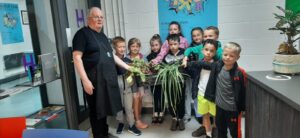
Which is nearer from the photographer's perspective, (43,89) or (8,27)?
(8,27)

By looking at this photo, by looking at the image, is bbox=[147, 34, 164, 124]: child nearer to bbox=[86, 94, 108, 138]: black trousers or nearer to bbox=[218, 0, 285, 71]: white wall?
bbox=[86, 94, 108, 138]: black trousers

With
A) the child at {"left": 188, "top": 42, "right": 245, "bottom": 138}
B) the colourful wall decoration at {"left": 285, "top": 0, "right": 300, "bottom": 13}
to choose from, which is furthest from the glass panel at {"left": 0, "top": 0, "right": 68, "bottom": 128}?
the colourful wall decoration at {"left": 285, "top": 0, "right": 300, "bottom": 13}

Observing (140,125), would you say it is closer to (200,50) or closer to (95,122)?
(95,122)

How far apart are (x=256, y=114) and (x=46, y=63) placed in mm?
2009

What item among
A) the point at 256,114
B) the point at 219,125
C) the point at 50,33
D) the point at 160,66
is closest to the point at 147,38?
the point at 160,66

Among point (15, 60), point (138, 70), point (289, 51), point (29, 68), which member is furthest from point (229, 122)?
point (15, 60)

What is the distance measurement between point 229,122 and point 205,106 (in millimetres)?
362

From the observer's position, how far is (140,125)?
321 centimetres

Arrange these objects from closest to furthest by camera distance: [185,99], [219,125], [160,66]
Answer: [219,125] → [160,66] → [185,99]

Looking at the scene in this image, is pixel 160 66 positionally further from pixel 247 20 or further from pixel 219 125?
pixel 247 20

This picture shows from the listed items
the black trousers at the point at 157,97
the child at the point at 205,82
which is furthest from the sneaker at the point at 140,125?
the child at the point at 205,82

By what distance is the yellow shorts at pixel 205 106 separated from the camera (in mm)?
2578

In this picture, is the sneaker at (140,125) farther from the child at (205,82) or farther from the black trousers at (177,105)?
the child at (205,82)

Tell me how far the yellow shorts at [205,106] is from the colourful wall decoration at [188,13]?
3.55 ft
